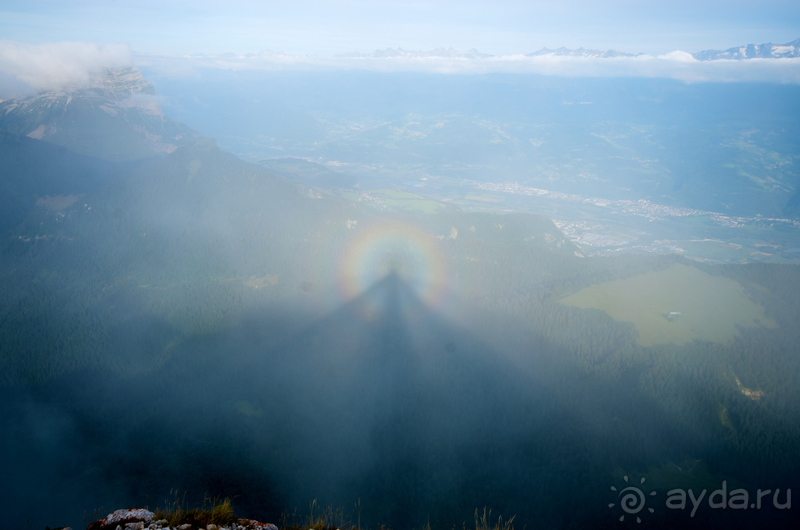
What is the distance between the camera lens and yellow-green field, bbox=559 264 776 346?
110625 mm

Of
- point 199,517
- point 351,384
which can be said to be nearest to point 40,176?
point 351,384

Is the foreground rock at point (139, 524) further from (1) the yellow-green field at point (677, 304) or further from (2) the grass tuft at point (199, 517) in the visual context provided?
(1) the yellow-green field at point (677, 304)

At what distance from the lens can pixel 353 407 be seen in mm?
93312

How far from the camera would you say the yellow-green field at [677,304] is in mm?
110625

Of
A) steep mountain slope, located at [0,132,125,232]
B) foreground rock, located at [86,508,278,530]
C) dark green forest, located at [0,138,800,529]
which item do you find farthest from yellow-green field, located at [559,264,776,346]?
steep mountain slope, located at [0,132,125,232]

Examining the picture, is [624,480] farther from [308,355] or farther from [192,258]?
[192,258]

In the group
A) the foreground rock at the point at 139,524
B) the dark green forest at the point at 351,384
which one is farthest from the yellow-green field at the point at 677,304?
the foreground rock at the point at 139,524

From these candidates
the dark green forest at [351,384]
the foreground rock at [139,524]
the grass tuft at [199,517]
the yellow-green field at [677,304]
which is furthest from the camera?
the yellow-green field at [677,304]

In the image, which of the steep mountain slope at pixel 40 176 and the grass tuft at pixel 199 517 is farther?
the steep mountain slope at pixel 40 176

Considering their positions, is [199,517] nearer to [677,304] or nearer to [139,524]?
[139,524]

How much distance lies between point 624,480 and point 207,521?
7854 centimetres

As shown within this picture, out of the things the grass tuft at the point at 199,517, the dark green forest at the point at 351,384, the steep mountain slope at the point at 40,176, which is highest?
→ the steep mountain slope at the point at 40,176

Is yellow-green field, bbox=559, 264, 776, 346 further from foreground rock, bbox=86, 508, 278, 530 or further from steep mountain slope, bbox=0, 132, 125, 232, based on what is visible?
steep mountain slope, bbox=0, 132, 125, 232

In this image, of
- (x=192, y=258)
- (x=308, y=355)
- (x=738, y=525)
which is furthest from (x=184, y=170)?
(x=738, y=525)
